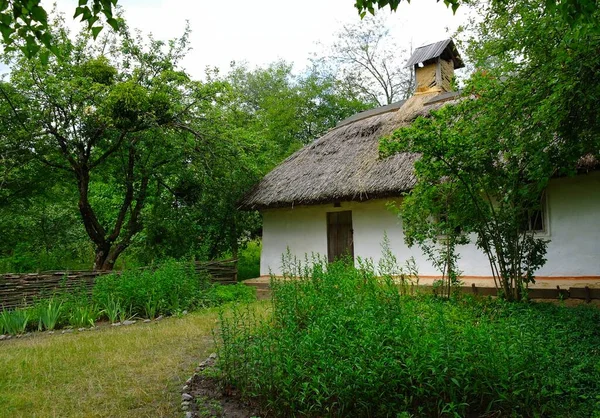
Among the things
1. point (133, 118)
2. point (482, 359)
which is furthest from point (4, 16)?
point (133, 118)

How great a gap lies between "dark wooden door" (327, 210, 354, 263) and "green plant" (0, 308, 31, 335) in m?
6.16

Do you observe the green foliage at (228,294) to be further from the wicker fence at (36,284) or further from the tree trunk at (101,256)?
the tree trunk at (101,256)

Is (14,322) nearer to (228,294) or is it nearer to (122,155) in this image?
(228,294)

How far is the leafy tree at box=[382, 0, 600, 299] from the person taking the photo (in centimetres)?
393

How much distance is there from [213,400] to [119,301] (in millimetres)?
4233

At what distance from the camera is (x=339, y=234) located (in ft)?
32.5

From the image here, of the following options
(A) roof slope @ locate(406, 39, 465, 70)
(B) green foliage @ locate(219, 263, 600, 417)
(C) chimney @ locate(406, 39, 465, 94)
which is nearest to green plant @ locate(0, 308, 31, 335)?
(B) green foliage @ locate(219, 263, 600, 417)

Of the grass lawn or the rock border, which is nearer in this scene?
the rock border

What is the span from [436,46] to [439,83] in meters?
1.16

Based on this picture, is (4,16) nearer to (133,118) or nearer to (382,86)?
(133,118)

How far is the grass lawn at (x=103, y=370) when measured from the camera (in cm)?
313

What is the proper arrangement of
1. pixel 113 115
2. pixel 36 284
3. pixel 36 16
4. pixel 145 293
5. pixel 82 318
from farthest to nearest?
1. pixel 113 115
2. pixel 36 284
3. pixel 145 293
4. pixel 82 318
5. pixel 36 16

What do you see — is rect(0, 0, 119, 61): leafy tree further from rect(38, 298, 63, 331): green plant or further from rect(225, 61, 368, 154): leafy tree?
rect(225, 61, 368, 154): leafy tree

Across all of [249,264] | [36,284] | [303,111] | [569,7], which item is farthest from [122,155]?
[303,111]
